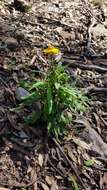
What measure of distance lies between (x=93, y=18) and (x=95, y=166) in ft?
6.32

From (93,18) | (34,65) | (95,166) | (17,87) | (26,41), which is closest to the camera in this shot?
(95,166)

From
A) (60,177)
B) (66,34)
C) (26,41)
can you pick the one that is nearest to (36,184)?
(60,177)

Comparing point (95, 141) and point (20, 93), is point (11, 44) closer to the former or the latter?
point (20, 93)

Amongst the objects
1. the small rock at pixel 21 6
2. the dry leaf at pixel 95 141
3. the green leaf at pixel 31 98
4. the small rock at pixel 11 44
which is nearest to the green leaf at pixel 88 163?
the dry leaf at pixel 95 141

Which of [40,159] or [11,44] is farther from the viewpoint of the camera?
[11,44]

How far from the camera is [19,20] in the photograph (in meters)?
4.34

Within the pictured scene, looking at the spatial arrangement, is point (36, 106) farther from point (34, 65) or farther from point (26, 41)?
point (26, 41)

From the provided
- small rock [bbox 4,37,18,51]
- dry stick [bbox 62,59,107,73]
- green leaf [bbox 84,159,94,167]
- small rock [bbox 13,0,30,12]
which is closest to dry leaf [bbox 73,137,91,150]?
green leaf [bbox 84,159,94,167]

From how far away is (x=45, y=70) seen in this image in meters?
3.83

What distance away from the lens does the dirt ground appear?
3.18 meters

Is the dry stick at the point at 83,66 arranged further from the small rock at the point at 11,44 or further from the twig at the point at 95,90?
the small rock at the point at 11,44

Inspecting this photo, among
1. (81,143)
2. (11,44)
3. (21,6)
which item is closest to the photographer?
(81,143)

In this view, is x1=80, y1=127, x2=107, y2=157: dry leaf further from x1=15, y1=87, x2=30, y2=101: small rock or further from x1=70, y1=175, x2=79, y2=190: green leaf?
x1=15, y1=87, x2=30, y2=101: small rock

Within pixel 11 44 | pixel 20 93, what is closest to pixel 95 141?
pixel 20 93
